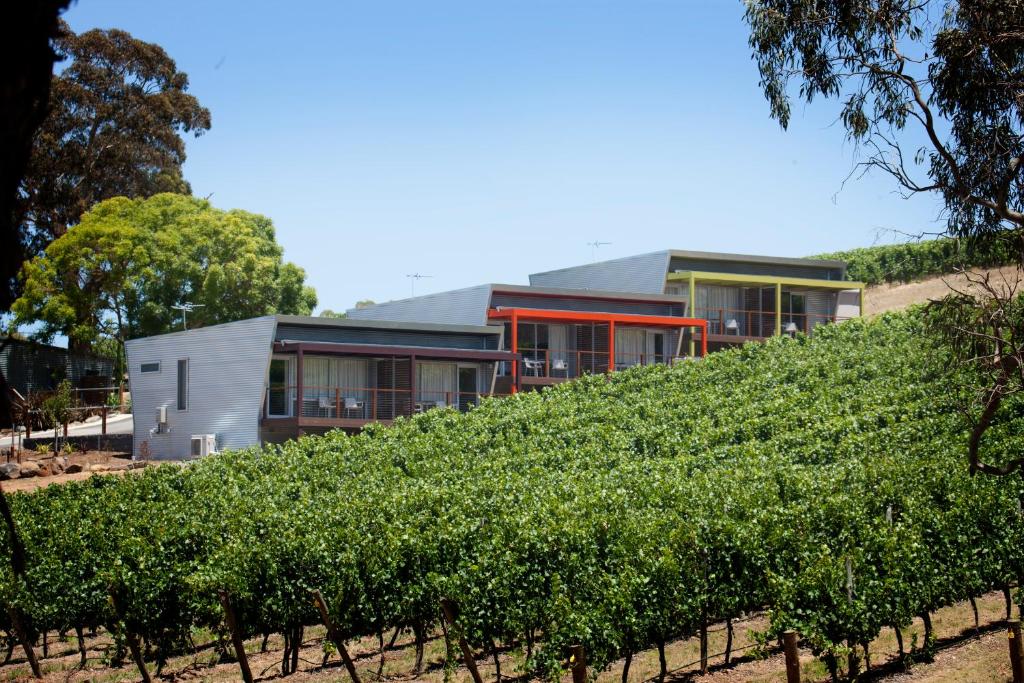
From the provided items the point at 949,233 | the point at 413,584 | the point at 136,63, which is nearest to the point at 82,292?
the point at 136,63

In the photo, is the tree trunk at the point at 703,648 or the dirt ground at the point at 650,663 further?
the tree trunk at the point at 703,648

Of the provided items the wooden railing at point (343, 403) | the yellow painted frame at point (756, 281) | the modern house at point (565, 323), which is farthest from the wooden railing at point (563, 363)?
the wooden railing at point (343, 403)

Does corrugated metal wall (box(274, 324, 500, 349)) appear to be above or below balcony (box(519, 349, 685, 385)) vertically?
above

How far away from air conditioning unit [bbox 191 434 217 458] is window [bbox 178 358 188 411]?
2433 millimetres

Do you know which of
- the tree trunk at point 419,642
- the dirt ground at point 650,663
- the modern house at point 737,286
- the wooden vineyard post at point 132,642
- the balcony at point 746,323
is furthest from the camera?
the balcony at point 746,323

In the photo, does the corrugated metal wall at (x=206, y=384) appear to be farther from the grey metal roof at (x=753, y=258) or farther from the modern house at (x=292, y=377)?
the grey metal roof at (x=753, y=258)

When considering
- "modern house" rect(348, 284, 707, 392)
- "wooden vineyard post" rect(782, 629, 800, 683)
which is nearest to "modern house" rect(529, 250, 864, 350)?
"modern house" rect(348, 284, 707, 392)

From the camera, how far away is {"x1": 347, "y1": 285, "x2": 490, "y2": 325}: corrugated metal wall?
4019 centimetres

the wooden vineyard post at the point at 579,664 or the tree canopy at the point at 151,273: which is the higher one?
the tree canopy at the point at 151,273

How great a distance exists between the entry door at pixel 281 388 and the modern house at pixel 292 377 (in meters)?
0.03

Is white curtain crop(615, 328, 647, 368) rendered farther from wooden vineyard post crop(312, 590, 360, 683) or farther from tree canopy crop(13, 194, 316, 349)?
wooden vineyard post crop(312, 590, 360, 683)

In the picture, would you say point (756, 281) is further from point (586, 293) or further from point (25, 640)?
point (25, 640)

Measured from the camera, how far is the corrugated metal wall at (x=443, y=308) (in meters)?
40.2

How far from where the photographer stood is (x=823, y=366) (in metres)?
31.7
